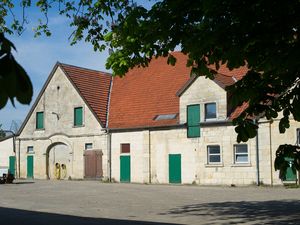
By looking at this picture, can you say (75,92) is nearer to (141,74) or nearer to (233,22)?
(141,74)

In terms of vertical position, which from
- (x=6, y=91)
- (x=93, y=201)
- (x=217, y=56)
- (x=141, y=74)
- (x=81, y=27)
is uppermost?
(x=141, y=74)

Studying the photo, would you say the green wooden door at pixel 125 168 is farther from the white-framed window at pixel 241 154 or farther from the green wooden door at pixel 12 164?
the green wooden door at pixel 12 164

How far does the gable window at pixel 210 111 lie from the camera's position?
106 ft

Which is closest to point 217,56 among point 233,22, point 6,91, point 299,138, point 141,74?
point 233,22

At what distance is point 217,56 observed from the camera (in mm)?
7160

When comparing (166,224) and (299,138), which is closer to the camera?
(166,224)

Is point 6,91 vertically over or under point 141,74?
under

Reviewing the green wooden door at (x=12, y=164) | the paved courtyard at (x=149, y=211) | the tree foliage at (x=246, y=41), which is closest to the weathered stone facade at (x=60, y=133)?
the green wooden door at (x=12, y=164)

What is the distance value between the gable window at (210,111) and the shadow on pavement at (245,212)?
12970mm

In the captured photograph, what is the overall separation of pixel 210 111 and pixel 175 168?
428 centimetres

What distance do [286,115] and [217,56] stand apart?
154cm

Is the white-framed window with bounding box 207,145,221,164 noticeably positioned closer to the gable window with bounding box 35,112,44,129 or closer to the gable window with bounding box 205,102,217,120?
the gable window with bounding box 205,102,217,120

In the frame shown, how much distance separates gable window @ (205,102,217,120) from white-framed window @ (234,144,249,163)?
8.11 feet

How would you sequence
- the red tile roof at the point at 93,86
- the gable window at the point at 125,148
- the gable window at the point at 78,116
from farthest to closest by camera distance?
the gable window at the point at 78,116 < the red tile roof at the point at 93,86 < the gable window at the point at 125,148
